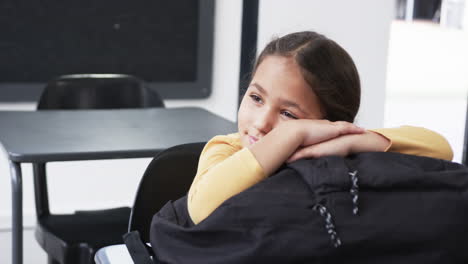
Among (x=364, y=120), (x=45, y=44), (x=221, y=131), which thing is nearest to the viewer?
(x=221, y=131)

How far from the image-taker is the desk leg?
2055mm

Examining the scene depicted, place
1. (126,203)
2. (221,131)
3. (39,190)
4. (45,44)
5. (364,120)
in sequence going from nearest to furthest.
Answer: (221,131) < (39,190) < (45,44) < (126,203) < (364,120)

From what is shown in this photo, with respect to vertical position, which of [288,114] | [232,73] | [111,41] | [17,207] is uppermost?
[288,114]

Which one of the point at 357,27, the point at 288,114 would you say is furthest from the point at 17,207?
the point at 357,27

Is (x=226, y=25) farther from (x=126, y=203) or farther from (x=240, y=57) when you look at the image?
(x=126, y=203)

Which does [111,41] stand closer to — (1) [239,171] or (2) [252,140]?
(2) [252,140]

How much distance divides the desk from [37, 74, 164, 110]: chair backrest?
0.74 feet

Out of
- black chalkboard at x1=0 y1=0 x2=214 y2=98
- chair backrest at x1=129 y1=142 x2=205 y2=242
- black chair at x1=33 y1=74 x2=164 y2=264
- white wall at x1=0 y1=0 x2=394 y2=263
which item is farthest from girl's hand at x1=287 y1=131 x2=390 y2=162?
black chalkboard at x1=0 y1=0 x2=214 y2=98

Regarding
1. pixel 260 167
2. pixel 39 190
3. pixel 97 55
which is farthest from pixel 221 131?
pixel 97 55

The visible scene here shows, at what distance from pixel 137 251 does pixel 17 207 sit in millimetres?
985

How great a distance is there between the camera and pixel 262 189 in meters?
0.99

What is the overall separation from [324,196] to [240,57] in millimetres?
2972

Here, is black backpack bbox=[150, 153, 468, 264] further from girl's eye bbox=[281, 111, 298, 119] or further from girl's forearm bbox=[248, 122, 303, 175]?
girl's eye bbox=[281, 111, 298, 119]

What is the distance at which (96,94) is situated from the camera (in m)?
2.90
